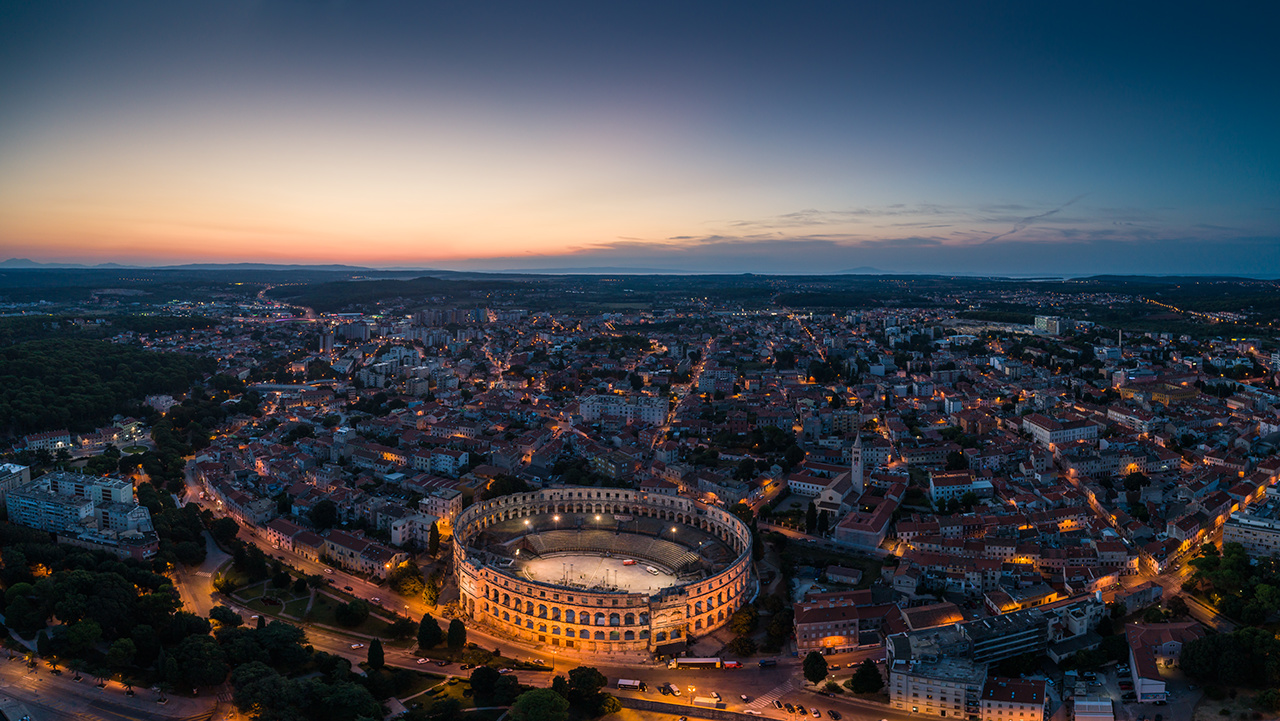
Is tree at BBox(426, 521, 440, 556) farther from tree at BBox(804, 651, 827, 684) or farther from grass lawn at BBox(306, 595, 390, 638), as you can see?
tree at BBox(804, 651, 827, 684)

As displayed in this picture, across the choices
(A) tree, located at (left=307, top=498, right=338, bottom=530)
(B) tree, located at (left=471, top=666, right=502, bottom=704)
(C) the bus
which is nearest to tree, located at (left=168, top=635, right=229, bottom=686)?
(B) tree, located at (left=471, top=666, right=502, bottom=704)

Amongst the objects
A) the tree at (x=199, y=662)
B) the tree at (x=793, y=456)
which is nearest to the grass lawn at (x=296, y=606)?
the tree at (x=199, y=662)

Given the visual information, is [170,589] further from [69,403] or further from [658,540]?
[69,403]

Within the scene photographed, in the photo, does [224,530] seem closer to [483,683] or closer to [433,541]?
[433,541]

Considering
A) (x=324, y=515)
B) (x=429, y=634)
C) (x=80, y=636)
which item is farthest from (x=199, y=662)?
(x=324, y=515)

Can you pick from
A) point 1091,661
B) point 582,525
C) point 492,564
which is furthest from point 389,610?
point 1091,661

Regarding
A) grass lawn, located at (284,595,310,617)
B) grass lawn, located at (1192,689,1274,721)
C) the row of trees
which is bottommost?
grass lawn, located at (1192,689,1274,721)
